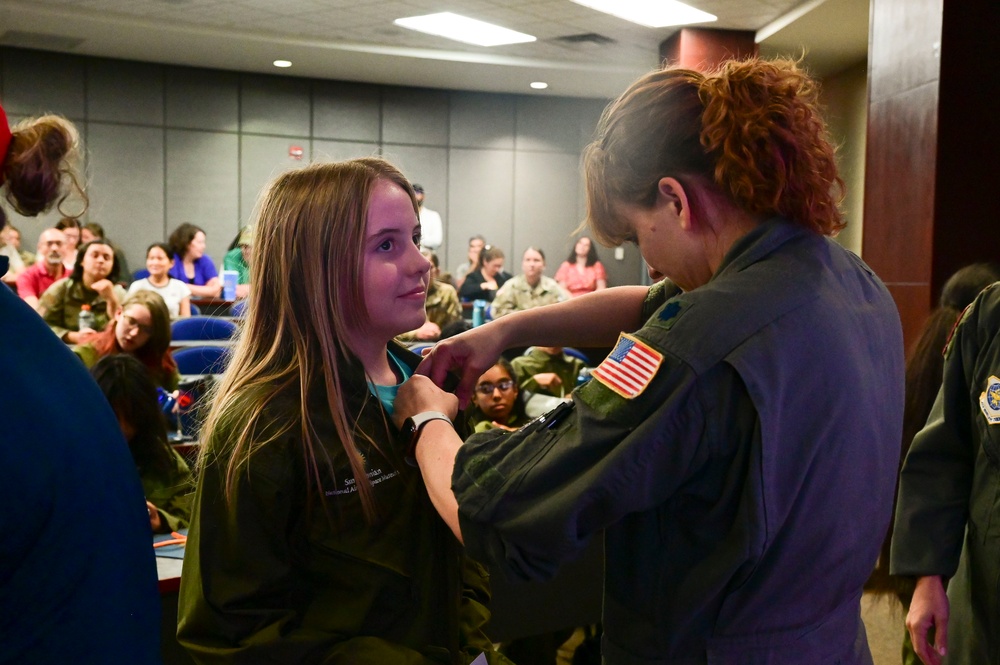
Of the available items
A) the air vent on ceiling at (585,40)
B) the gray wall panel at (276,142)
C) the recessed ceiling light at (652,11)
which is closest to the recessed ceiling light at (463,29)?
the air vent on ceiling at (585,40)

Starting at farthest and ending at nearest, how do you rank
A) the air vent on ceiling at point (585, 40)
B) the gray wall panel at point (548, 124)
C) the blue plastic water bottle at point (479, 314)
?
the gray wall panel at point (548, 124)
the air vent on ceiling at point (585, 40)
the blue plastic water bottle at point (479, 314)

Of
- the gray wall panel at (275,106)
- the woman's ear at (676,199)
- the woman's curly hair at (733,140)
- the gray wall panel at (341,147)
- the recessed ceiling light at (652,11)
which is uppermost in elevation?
the recessed ceiling light at (652,11)

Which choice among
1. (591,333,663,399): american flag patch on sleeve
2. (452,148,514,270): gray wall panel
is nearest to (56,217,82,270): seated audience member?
(452,148,514,270): gray wall panel

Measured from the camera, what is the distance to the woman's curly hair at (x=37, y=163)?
91 centimetres

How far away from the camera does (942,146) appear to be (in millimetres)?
4469

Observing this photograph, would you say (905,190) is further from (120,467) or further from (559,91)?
(559,91)

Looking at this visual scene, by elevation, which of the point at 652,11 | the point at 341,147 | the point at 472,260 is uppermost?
the point at 652,11

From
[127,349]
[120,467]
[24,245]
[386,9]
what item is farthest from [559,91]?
[120,467]

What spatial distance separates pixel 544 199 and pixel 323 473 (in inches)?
437

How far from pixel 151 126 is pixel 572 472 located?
10365mm

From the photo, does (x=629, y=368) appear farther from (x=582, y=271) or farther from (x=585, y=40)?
(x=582, y=271)

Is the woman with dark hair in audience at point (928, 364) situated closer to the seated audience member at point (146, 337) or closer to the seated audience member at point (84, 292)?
the seated audience member at point (146, 337)

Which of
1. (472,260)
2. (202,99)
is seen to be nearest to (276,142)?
(202,99)

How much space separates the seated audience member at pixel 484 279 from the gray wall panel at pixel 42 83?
4.52 m
